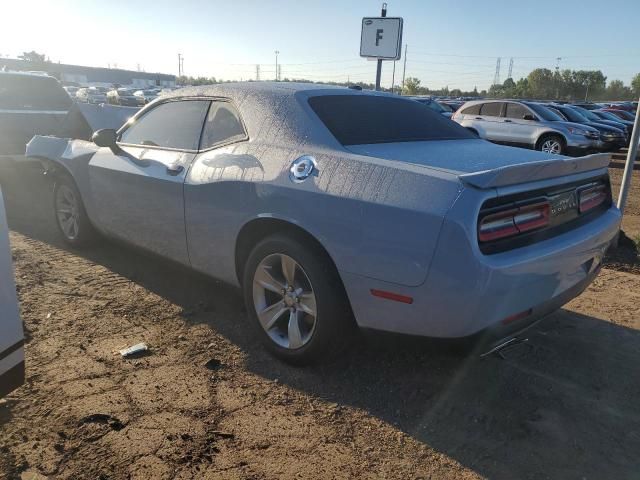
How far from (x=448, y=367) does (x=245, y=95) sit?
85.2 inches

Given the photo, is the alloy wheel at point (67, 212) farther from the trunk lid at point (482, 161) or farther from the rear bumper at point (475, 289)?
the rear bumper at point (475, 289)

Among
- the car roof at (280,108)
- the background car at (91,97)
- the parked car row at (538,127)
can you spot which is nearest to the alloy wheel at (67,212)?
the car roof at (280,108)

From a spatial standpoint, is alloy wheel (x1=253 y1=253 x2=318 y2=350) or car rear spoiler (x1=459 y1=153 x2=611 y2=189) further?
alloy wheel (x1=253 y1=253 x2=318 y2=350)

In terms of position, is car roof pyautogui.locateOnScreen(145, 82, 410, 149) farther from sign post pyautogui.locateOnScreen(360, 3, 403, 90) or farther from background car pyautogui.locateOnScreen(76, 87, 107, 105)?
background car pyautogui.locateOnScreen(76, 87, 107, 105)

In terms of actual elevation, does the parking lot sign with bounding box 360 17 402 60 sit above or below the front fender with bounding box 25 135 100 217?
above

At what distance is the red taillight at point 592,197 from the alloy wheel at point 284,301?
1.61 m

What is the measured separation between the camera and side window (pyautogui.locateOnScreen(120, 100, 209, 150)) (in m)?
Answer: 3.64

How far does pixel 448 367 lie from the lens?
3.07 metres

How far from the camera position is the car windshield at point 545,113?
13.9 metres

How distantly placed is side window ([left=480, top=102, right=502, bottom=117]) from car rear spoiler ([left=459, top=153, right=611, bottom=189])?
12818mm

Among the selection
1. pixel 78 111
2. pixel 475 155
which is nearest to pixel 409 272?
pixel 475 155

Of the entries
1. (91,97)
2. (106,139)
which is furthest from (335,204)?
(91,97)

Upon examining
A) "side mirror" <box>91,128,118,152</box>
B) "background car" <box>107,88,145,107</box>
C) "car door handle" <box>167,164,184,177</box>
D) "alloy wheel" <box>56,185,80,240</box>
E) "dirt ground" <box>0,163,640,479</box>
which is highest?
"side mirror" <box>91,128,118,152</box>

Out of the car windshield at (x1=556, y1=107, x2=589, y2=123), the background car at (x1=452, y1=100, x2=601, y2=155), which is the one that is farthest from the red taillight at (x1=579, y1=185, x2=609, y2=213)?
the car windshield at (x1=556, y1=107, x2=589, y2=123)
